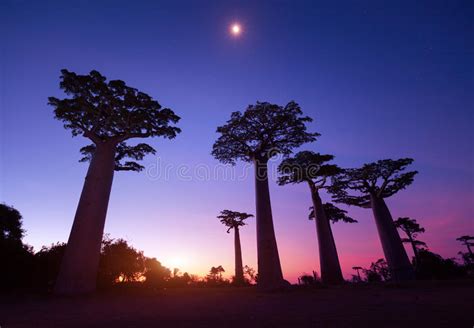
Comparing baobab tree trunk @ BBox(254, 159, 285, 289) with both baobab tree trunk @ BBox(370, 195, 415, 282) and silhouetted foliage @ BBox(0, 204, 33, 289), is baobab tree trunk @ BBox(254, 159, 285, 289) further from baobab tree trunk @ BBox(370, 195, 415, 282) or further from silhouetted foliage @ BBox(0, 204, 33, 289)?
silhouetted foliage @ BBox(0, 204, 33, 289)

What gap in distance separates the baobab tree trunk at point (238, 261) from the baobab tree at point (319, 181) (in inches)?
528

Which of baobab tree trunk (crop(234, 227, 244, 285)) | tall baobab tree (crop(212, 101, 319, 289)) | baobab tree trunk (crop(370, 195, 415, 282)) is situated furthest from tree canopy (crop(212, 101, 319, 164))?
baobab tree trunk (crop(234, 227, 244, 285))

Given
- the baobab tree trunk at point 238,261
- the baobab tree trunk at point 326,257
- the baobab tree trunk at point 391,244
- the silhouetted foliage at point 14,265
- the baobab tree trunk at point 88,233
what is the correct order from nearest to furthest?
the baobab tree trunk at point 88,233 → the silhouetted foliage at point 14,265 → the baobab tree trunk at point 326,257 → the baobab tree trunk at point 391,244 → the baobab tree trunk at point 238,261

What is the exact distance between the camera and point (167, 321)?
14.3 ft

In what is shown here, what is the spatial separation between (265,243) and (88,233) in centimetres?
835

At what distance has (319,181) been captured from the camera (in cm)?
1927

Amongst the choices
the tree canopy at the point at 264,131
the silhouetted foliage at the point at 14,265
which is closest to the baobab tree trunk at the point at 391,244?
the tree canopy at the point at 264,131

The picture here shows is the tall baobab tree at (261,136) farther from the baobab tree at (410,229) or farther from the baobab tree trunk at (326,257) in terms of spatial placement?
the baobab tree at (410,229)

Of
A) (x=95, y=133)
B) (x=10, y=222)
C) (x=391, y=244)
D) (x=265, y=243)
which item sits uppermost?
(x=95, y=133)

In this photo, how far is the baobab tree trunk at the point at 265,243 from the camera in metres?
11.5

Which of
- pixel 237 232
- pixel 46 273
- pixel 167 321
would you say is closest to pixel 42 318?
pixel 167 321

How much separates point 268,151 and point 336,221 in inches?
591

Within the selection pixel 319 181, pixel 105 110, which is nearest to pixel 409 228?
pixel 319 181

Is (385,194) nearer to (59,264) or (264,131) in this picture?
(264,131)
